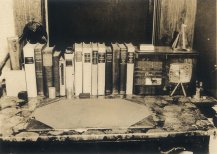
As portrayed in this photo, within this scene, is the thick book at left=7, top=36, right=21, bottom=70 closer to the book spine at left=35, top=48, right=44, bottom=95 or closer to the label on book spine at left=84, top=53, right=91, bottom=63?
the book spine at left=35, top=48, right=44, bottom=95

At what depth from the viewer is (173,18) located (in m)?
3.02

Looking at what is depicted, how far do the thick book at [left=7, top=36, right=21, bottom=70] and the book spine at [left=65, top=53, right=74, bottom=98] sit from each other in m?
0.40

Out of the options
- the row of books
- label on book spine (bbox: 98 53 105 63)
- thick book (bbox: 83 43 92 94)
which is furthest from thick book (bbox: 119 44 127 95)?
thick book (bbox: 83 43 92 94)

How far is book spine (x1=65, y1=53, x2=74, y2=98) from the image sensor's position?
2.73m

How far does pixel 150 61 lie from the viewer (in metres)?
2.81

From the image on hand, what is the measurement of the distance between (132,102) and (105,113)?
314mm

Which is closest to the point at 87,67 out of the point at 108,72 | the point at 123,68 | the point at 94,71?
the point at 94,71

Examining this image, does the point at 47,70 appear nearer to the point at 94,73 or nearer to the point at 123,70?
the point at 94,73

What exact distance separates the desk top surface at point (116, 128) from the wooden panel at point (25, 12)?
27.9 inches

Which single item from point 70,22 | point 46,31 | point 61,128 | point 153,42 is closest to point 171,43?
point 153,42

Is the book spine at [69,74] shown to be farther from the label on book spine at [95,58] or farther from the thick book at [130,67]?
the thick book at [130,67]

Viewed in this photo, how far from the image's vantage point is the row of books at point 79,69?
8.95ft

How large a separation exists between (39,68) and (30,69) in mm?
72

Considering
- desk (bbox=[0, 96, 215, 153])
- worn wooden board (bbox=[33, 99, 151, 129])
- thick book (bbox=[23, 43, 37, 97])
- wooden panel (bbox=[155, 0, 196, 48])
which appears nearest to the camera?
desk (bbox=[0, 96, 215, 153])
